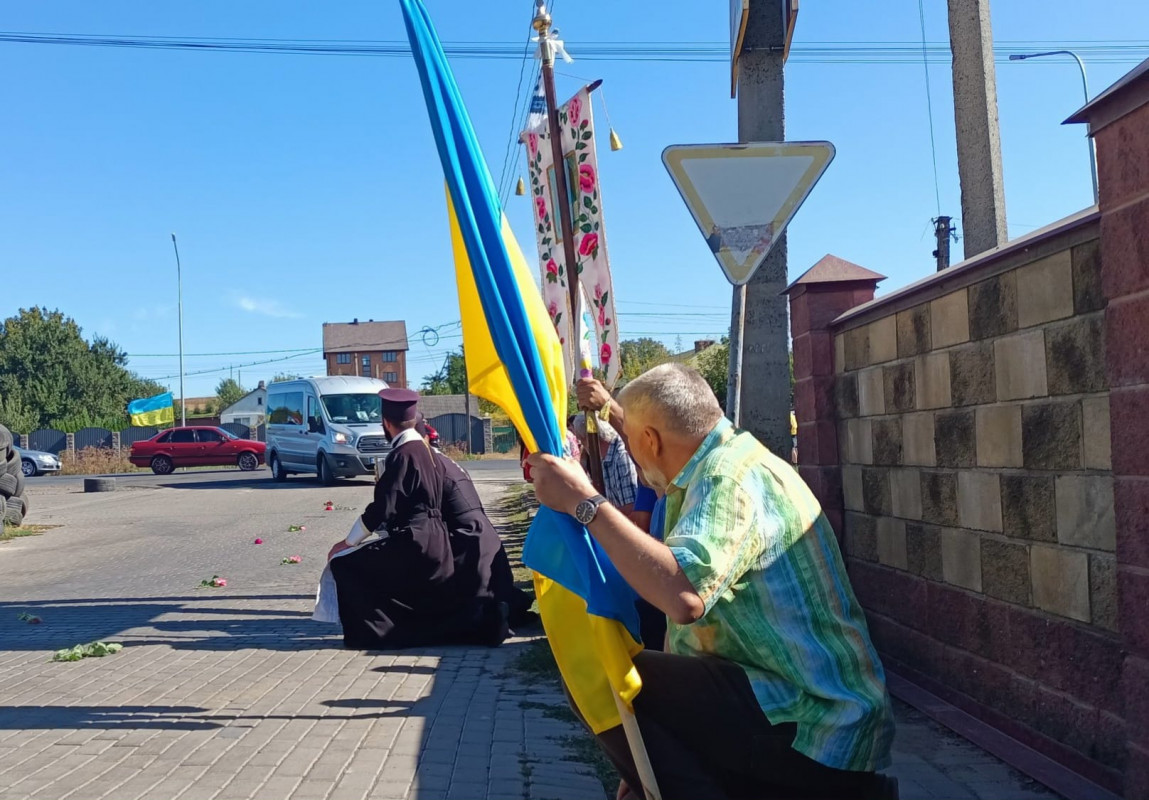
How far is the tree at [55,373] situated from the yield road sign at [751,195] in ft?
209

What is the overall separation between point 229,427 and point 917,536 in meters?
54.5

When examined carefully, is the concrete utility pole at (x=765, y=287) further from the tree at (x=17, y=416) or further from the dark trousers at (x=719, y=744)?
the tree at (x=17, y=416)

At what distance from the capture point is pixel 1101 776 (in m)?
3.82

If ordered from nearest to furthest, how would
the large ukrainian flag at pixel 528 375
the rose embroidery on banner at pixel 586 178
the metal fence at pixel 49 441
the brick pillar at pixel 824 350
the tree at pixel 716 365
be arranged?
1. the large ukrainian flag at pixel 528 375
2. the rose embroidery on banner at pixel 586 178
3. the brick pillar at pixel 824 350
4. the tree at pixel 716 365
5. the metal fence at pixel 49 441

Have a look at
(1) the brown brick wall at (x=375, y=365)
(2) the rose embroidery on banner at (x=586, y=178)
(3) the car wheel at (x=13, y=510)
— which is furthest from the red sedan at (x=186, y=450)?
(1) the brown brick wall at (x=375, y=365)

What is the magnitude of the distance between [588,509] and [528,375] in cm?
54

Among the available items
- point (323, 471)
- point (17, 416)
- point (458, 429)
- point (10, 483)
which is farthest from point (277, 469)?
point (17, 416)

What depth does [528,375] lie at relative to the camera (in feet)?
10.2

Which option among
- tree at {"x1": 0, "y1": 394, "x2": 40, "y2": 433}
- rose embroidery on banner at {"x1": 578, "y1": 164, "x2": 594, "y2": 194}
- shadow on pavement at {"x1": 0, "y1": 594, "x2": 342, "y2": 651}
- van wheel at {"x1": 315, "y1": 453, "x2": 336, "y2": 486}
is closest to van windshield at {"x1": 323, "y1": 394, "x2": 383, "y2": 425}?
van wheel at {"x1": 315, "y1": 453, "x2": 336, "y2": 486}

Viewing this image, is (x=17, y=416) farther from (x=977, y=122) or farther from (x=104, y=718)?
(x=977, y=122)

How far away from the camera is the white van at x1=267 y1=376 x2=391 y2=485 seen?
25377mm

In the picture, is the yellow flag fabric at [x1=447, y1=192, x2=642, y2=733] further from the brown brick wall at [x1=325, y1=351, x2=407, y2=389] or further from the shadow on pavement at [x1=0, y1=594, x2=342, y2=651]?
the brown brick wall at [x1=325, y1=351, x2=407, y2=389]

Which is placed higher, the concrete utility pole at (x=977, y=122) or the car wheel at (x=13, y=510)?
the concrete utility pole at (x=977, y=122)

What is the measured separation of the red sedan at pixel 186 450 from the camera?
36.9 meters
